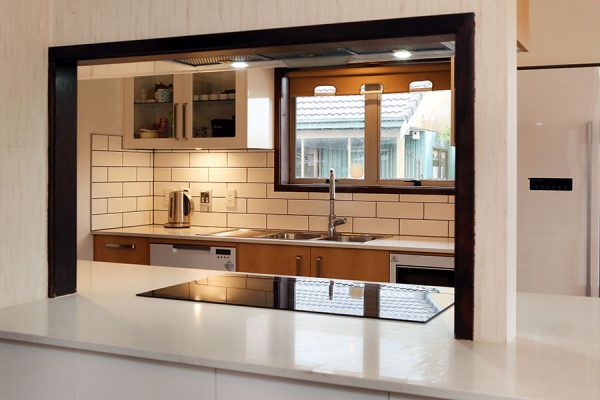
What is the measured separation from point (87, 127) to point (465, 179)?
3.44m

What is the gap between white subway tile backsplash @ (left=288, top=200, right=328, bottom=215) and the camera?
4.80m

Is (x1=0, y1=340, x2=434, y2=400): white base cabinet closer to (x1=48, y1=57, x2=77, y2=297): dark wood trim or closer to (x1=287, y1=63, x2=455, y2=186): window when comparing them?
(x1=48, y1=57, x2=77, y2=297): dark wood trim

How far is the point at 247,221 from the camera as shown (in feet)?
16.5

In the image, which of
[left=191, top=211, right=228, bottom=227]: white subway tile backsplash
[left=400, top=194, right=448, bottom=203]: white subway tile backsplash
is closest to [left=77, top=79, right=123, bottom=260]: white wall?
[left=191, top=211, right=228, bottom=227]: white subway tile backsplash

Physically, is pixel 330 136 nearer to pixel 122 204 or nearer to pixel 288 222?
pixel 288 222

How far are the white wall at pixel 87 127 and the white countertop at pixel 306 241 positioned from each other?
0.37 feet

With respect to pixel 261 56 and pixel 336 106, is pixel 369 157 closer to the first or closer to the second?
pixel 336 106

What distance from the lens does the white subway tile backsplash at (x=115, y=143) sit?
4.98 meters

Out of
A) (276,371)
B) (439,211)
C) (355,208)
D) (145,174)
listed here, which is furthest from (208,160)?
(276,371)

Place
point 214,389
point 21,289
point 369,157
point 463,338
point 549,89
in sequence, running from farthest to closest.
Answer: point 369,157 → point 549,89 → point 21,289 → point 463,338 → point 214,389

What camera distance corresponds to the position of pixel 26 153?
238 cm

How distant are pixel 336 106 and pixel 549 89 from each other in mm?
1559

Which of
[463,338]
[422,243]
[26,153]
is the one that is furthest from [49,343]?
[422,243]

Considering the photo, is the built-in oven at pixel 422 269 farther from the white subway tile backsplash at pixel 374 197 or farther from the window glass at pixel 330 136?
the window glass at pixel 330 136
